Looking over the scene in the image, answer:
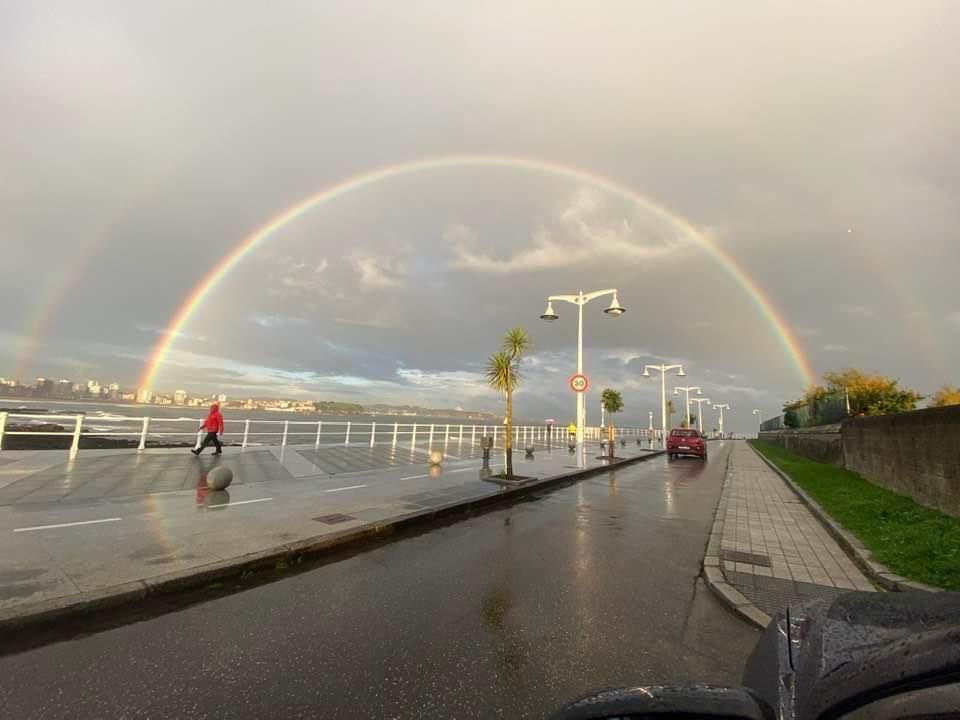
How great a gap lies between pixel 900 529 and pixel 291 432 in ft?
72.6

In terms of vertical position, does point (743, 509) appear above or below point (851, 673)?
below

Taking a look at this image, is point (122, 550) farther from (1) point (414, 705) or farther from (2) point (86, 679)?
(1) point (414, 705)

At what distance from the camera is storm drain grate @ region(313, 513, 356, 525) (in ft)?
25.2

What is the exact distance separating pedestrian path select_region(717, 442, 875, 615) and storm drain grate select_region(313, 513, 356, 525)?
550 centimetres

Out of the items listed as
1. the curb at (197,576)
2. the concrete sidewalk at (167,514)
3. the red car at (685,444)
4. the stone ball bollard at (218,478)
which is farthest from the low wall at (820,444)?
the stone ball bollard at (218,478)

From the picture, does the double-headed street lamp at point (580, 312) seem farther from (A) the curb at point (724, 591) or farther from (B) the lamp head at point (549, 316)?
(A) the curb at point (724, 591)

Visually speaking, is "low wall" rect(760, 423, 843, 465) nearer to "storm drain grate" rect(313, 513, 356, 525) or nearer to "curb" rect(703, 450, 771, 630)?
"curb" rect(703, 450, 771, 630)

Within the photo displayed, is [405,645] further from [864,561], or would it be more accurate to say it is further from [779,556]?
[864,561]

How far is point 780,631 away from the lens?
198cm

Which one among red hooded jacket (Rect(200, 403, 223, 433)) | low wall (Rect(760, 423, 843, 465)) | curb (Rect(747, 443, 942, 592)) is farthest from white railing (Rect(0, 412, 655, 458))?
low wall (Rect(760, 423, 843, 465))

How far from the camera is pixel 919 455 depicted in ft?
33.8

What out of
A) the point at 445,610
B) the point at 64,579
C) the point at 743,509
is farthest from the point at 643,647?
the point at 743,509

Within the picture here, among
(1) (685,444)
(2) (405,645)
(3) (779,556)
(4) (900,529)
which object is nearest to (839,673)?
(2) (405,645)

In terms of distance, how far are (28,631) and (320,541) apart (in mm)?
2997
